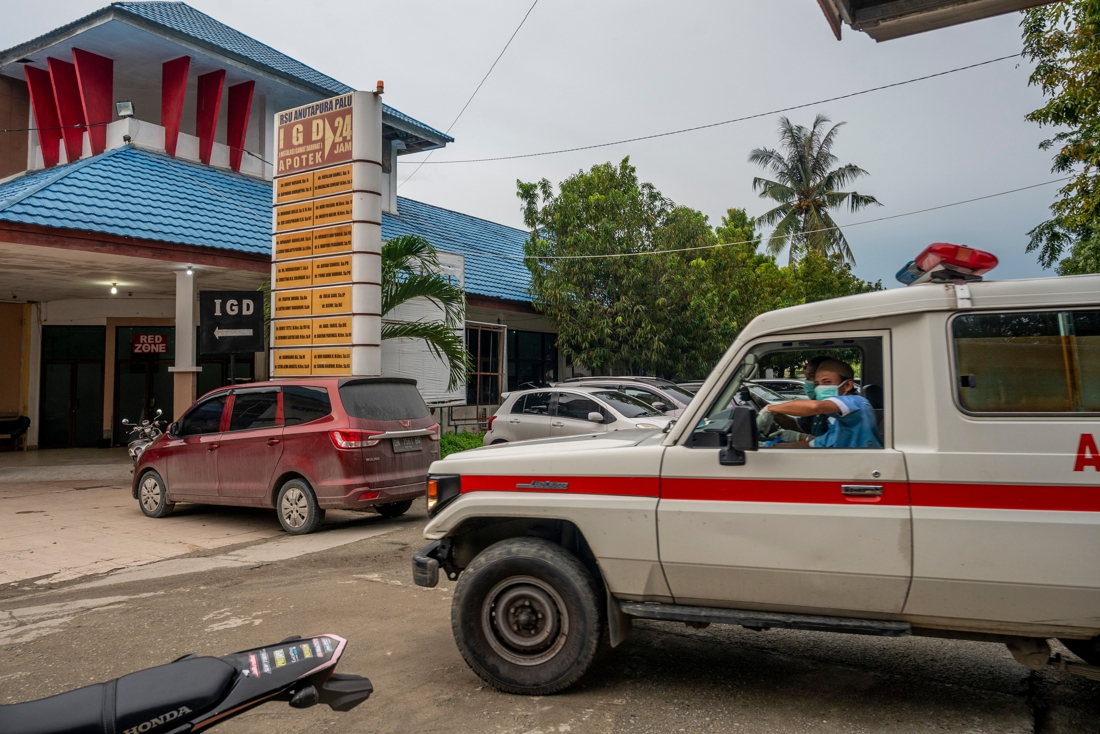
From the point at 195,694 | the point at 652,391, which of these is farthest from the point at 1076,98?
the point at 195,694

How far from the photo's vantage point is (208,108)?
16734 mm

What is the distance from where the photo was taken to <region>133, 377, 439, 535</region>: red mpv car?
8.57 m

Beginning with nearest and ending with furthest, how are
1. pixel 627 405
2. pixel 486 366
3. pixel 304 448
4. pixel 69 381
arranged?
pixel 304 448
pixel 627 405
pixel 69 381
pixel 486 366

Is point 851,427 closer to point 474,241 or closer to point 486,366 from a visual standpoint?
point 486,366

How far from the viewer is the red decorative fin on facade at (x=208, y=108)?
54.5 feet

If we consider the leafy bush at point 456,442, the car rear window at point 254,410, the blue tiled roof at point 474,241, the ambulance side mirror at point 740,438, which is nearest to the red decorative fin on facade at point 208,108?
the blue tiled roof at point 474,241

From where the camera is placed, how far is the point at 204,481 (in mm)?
9508

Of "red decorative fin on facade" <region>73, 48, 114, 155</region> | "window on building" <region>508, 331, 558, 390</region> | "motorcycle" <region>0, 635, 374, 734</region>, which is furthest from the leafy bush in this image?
"motorcycle" <region>0, 635, 374, 734</region>

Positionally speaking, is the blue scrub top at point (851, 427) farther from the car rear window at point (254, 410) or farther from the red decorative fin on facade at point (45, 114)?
the red decorative fin on facade at point (45, 114)

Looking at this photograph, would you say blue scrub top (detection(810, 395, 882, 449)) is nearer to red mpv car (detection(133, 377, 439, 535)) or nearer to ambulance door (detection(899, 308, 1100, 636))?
ambulance door (detection(899, 308, 1100, 636))

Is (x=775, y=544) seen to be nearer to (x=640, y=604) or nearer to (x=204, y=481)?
(x=640, y=604)

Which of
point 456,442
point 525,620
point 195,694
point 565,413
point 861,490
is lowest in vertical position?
point 525,620

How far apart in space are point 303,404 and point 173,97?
10.5 m

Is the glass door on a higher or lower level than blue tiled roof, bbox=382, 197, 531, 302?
lower
